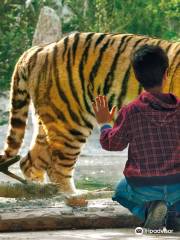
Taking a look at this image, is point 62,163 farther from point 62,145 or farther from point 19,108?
point 19,108

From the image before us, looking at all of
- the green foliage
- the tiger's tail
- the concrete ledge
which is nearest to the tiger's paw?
the tiger's tail

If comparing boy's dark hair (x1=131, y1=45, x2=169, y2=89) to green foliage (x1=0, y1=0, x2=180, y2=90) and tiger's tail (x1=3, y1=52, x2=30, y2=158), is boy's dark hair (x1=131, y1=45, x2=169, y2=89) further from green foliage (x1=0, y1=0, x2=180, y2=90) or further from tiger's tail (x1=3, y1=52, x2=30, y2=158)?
green foliage (x1=0, y1=0, x2=180, y2=90)

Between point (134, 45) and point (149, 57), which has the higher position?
point (149, 57)

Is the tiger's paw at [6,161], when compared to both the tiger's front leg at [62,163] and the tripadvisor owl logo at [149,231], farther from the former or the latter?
the tripadvisor owl logo at [149,231]

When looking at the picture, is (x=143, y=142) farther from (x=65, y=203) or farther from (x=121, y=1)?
(x=121, y=1)

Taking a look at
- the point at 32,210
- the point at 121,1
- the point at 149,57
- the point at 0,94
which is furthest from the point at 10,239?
the point at 121,1

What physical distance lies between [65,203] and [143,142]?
101 centimetres

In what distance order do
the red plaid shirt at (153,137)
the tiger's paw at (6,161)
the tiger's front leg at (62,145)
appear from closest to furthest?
the red plaid shirt at (153,137), the tiger's paw at (6,161), the tiger's front leg at (62,145)

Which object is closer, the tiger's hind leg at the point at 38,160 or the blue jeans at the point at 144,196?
the blue jeans at the point at 144,196

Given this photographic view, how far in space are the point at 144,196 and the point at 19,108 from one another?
3.82 m

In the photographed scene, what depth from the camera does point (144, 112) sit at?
18.1 feet

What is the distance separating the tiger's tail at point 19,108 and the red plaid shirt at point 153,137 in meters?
3.69

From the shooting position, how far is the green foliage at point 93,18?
25859 mm

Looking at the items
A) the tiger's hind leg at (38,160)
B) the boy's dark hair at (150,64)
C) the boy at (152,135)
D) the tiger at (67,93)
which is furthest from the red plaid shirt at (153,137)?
the tiger's hind leg at (38,160)
